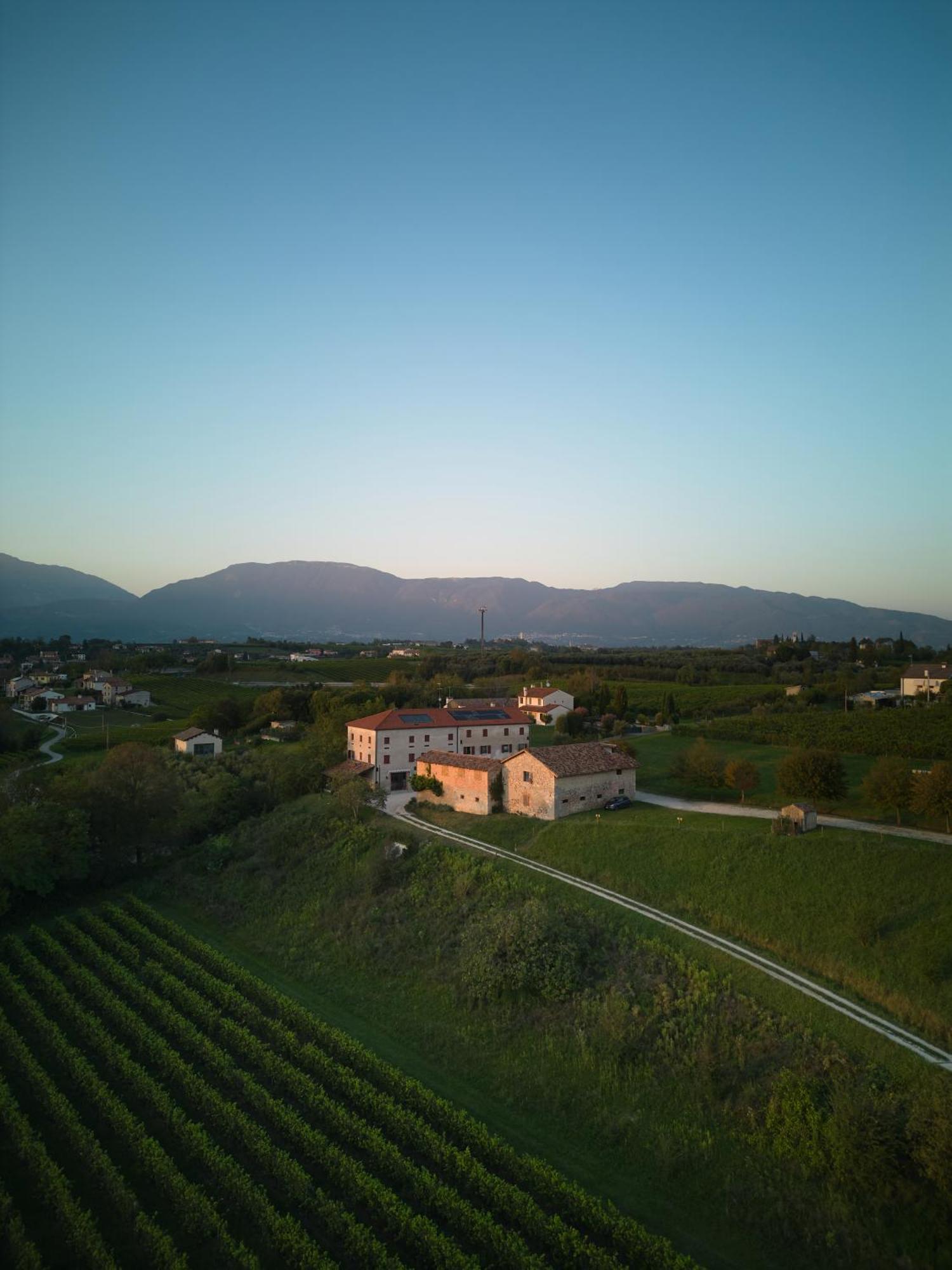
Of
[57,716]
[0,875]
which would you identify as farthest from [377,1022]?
[57,716]

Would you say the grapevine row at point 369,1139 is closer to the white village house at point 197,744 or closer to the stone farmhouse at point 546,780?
the stone farmhouse at point 546,780

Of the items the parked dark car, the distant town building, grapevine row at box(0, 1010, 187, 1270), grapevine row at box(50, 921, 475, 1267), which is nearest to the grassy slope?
grapevine row at box(50, 921, 475, 1267)

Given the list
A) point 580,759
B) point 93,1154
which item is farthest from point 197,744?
point 93,1154

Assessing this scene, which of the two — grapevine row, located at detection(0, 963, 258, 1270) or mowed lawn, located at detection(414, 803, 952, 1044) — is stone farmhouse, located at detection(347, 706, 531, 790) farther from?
grapevine row, located at detection(0, 963, 258, 1270)

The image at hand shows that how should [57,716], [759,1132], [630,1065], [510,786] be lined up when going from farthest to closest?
[57,716]
[510,786]
[630,1065]
[759,1132]

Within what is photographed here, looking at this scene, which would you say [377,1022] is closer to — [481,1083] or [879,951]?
[481,1083]
